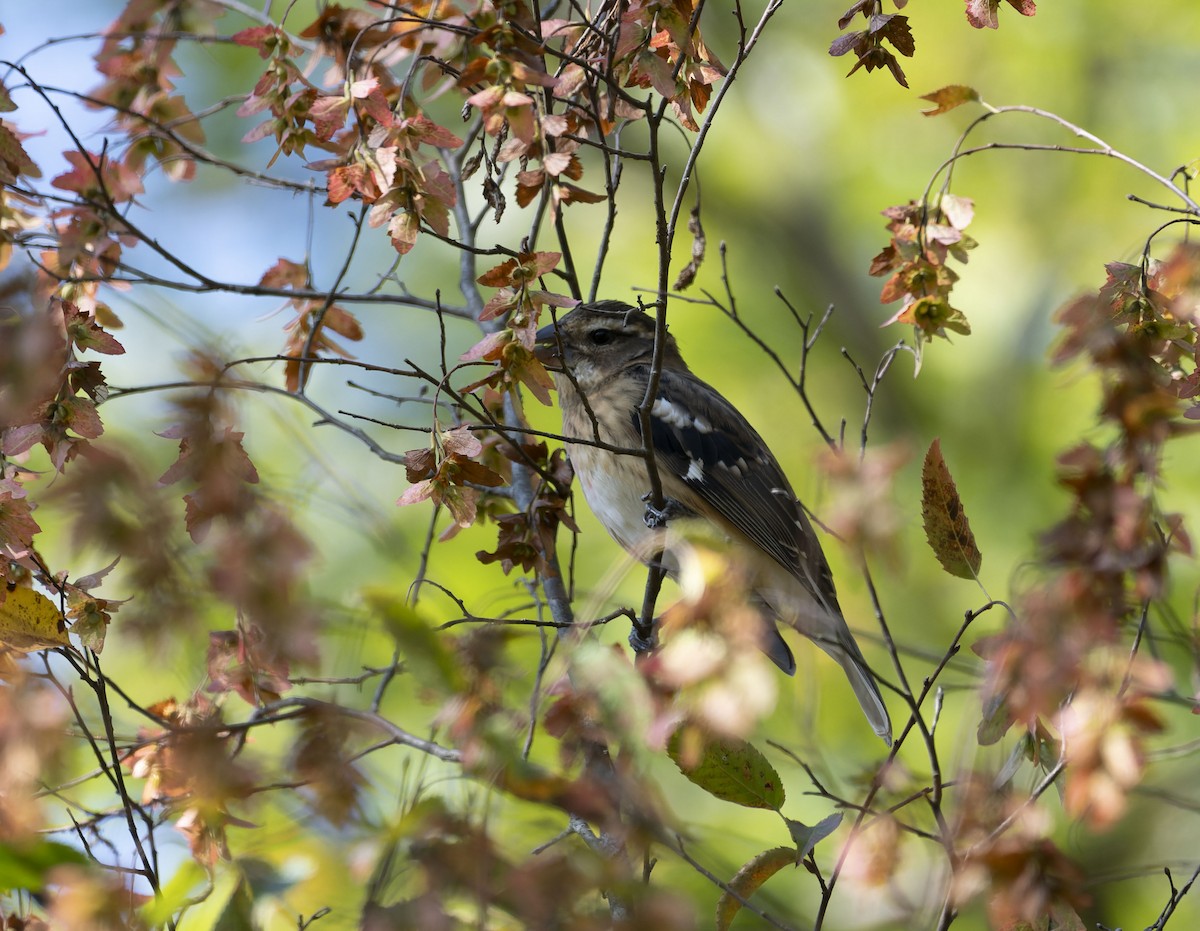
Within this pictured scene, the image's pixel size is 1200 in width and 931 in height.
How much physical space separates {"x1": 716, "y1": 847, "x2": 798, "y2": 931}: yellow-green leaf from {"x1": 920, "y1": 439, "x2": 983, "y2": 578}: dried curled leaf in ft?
2.44

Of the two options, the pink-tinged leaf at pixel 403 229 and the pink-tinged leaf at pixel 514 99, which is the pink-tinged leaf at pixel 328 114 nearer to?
the pink-tinged leaf at pixel 403 229

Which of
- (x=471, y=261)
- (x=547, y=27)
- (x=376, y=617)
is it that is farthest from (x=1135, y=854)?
(x=376, y=617)

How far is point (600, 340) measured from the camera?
17.7 feet

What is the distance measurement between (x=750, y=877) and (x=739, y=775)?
0.22 m

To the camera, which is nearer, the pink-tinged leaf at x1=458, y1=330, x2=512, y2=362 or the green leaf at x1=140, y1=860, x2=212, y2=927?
the green leaf at x1=140, y1=860, x2=212, y2=927

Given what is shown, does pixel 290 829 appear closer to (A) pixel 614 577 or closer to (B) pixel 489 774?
(B) pixel 489 774

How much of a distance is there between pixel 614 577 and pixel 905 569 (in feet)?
1.47

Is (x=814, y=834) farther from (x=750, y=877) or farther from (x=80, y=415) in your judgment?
(x=80, y=415)

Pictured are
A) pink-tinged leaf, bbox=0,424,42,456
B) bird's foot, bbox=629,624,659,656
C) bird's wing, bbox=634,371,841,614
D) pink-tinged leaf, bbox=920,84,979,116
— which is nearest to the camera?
pink-tinged leaf, bbox=0,424,42,456

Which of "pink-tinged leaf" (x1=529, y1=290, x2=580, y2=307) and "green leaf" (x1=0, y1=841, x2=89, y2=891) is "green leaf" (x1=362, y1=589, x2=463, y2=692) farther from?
"pink-tinged leaf" (x1=529, y1=290, x2=580, y2=307)

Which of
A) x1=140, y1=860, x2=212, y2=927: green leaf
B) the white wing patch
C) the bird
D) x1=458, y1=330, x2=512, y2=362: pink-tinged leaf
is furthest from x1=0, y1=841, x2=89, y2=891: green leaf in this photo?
the white wing patch

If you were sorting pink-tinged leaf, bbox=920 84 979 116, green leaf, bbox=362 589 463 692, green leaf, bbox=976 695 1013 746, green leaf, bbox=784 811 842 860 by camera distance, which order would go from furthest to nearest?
pink-tinged leaf, bbox=920 84 979 116 < green leaf, bbox=784 811 842 860 < green leaf, bbox=976 695 1013 746 < green leaf, bbox=362 589 463 692

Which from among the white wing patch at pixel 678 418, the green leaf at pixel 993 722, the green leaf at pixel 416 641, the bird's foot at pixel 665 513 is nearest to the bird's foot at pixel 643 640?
the bird's foot at pixel 665 513

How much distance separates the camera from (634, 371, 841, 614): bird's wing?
17.3ft
